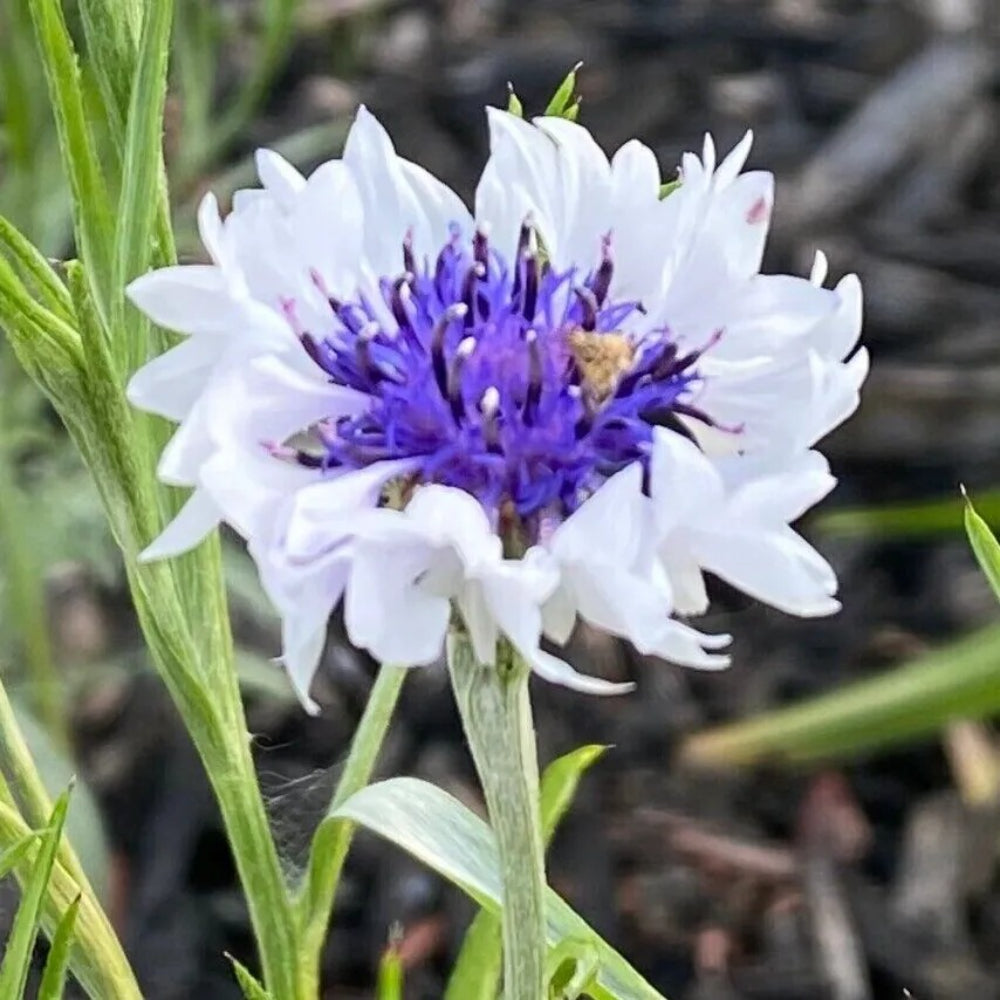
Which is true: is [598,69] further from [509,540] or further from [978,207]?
[509,540]

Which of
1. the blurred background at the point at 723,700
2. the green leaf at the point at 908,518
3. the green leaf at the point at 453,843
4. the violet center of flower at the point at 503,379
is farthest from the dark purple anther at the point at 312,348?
the green leaf at the point at 908,518

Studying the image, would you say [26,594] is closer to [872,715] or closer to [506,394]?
[872,715]

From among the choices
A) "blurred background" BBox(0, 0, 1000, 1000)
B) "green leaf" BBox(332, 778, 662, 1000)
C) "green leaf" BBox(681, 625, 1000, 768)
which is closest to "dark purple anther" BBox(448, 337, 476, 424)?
"green leaf" BBox(332, 778, 662, 1000)

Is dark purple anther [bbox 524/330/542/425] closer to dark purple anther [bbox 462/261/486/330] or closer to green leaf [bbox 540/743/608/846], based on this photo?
dark purple anther [bbox 462/261/486/330]

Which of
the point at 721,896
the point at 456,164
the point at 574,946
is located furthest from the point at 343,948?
the point at 574,946

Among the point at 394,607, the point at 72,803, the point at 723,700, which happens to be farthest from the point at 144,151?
the point at 723,700

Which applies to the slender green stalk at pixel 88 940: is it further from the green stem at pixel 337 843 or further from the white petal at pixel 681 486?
the white petal at pixel 681 486
